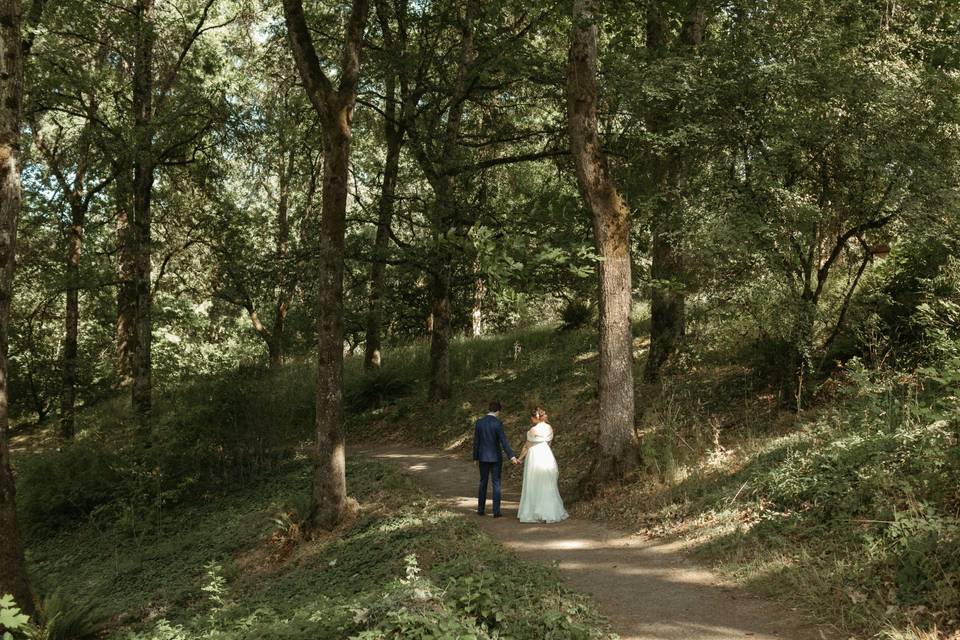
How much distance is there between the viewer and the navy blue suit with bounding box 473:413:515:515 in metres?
11.3

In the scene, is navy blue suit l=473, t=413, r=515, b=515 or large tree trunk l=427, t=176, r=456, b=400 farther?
large tree trunk l=427, t=176, r=456, b=400

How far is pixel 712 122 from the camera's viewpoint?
12195 millimetres

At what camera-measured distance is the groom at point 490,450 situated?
11.3 metres

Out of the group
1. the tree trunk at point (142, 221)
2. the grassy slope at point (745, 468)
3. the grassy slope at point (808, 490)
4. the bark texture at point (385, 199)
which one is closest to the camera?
the grassy slope at point (808, 490)

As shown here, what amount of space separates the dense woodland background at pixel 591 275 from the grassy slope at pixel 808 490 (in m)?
0.05

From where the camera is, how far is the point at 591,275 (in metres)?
15.0

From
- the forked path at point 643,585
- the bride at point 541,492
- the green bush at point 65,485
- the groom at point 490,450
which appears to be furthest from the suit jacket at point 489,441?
the green bush at point 65,485

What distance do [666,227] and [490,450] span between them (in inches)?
190

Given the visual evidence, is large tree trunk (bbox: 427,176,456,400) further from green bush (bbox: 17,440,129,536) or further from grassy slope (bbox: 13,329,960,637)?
green bush (bbox: 17,440,129,536)

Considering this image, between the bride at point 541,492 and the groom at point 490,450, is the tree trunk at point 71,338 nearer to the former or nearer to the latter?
the groom at point 490,450

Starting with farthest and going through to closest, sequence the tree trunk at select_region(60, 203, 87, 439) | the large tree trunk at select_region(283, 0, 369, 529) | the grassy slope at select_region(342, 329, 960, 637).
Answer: the tree trunk at select_region(60, 203, 87, 439) < the large tree trunk at select_region(283, 0, 369, 529) < the grassy slope at select_region(342, 329, 960, 637)

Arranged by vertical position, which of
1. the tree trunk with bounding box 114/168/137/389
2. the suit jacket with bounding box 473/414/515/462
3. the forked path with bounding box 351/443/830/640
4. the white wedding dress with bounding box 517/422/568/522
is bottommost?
the forked path with bounding box 351/443/830/640

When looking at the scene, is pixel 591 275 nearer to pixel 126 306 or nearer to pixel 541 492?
pixel 541 492

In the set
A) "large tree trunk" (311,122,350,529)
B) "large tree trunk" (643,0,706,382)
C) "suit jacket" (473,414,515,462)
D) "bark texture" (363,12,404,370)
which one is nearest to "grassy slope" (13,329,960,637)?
"large tree trunk" (643,0,706,382)
